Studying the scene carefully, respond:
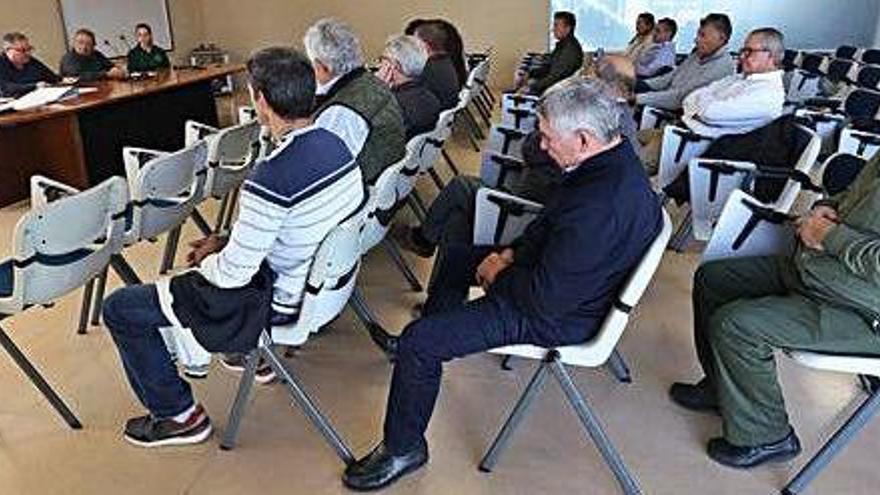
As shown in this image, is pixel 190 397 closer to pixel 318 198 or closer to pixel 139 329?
pixel 139 329

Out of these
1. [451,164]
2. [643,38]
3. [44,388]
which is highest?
[643,38]

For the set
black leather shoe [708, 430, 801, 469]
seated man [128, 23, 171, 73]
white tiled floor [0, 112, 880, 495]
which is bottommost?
white tiled floor [0, 112, 880, 495]

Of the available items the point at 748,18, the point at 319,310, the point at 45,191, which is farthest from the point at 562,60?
the point at 319,310

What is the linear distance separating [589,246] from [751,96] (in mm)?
1877

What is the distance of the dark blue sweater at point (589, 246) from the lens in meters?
1.89

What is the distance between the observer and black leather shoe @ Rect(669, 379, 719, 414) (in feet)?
8.16

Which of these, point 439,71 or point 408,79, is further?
point 439,71

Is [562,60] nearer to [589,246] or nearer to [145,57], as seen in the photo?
[145,57]

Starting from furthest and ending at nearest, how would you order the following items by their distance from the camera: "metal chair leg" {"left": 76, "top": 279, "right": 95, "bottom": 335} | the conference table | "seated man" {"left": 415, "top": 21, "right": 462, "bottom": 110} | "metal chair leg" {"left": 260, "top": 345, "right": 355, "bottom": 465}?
the conference table → "seated man" {"left": 415, "top": 21, "right": 462, "bottom": 110} → "metal chair leg" {"left": 76, "top": 279, "right": 95, "bottom": 335} → "metal chair leg" {"left": 260, "top": 345, "right": 355, "bottom": 465}

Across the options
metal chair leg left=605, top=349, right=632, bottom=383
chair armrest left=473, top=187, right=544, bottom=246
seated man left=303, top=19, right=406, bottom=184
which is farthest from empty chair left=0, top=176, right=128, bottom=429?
metal chair leg left=605, top=349, right=632, bottom=383

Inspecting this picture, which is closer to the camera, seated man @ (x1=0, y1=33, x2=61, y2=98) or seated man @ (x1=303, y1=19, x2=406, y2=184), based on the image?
seated man @ (x1=303, y1=19, x2=406, y2=184)

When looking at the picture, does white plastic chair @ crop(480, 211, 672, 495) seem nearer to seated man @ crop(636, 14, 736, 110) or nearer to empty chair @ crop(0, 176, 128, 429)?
empty chair @ crop(0, 176, 128, 429)

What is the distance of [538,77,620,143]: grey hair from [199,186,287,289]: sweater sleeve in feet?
2.43

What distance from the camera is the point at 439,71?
181 inches
